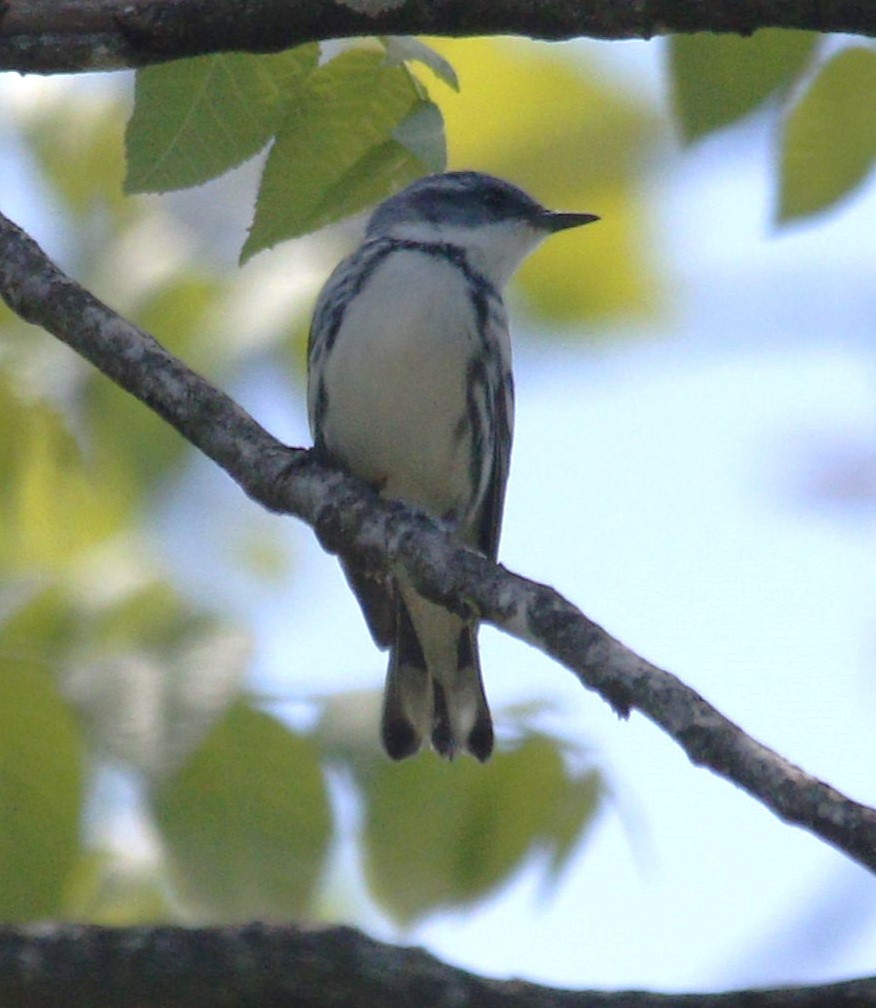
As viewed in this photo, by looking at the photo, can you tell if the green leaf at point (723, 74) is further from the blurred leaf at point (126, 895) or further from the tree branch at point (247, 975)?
the blurred leaf at point (126, 895)

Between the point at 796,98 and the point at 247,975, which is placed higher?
the point at 796,98

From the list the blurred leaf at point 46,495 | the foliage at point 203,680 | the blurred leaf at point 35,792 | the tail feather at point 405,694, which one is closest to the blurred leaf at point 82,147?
the foliage at point 203,680

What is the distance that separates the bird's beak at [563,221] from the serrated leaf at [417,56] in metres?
1.94

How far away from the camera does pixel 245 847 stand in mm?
3393

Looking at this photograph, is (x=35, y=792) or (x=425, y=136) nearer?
(x=425, y=136)

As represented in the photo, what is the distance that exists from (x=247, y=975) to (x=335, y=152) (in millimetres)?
1628

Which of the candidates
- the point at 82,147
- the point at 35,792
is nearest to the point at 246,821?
the point at 35,792

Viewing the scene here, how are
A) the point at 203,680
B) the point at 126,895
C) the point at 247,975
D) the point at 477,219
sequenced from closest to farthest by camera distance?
the point at 247,975, the point at 203,680, the point at 126,895, the point at 477,219

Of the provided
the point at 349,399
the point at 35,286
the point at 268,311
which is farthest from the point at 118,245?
the point at 35,286

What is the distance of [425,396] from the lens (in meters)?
4.89

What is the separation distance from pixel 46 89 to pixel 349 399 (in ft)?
6.64

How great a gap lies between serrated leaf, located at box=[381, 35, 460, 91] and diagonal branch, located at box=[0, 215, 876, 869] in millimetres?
802

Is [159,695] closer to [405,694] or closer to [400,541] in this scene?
[400,541]

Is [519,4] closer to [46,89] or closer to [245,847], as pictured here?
[245,847]
